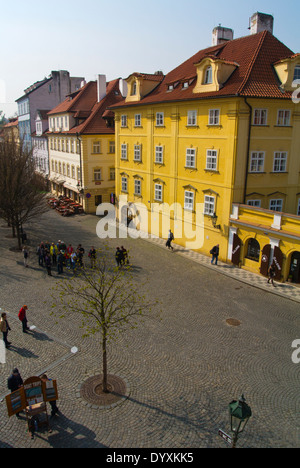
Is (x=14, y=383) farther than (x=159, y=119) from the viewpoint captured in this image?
No

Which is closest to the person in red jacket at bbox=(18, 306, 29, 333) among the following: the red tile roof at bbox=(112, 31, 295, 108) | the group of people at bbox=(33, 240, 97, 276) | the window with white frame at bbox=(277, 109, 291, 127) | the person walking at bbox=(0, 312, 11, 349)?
the person walking at bbox=(0, 312, 11, 349)

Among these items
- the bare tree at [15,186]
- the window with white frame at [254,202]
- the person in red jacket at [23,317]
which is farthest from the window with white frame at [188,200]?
the person in red jacket at [23,317]

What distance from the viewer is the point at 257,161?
23141 millimetres

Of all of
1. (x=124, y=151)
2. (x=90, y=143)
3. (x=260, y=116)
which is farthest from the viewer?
(x=90, y=143)

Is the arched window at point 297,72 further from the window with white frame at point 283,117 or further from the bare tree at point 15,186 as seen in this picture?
the bare tree at point 15,186

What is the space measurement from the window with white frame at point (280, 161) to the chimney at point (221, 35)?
40.6 feet

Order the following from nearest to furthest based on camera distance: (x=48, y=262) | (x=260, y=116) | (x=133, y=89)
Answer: (x=48, y=262) → (x=260, y=116) → (x=133, y=89)

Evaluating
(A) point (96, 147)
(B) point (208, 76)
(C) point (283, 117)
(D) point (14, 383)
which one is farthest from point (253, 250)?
(A) point (96, 147)

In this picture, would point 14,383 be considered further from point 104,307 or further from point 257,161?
point 257,161

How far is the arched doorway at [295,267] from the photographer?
66.0 ft

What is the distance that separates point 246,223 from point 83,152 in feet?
76.5

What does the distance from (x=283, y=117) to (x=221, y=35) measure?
37.1ft

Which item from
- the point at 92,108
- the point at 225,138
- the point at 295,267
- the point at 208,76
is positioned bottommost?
the point at 295,267

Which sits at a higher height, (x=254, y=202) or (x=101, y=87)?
(x=101, y=87)
